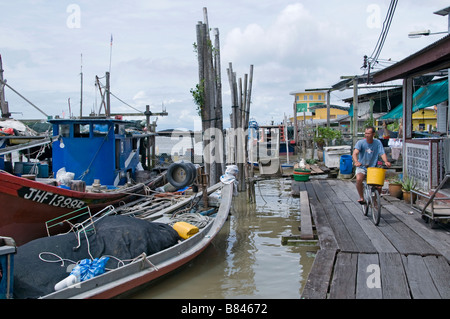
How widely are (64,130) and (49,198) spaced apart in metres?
3.78

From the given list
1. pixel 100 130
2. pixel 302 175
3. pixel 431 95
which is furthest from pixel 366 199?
pixel 431 95

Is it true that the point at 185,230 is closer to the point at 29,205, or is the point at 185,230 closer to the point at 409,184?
the point at 29,205

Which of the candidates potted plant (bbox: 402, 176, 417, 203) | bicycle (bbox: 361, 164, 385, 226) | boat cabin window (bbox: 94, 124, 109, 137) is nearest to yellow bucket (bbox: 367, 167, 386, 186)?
bicycle (bbox: 361, 164, 385, 226)

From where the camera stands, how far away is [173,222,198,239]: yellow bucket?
23.3 feet

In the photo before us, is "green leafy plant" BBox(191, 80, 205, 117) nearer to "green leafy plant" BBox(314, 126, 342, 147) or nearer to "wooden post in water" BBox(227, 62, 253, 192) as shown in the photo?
"wooden post in water" BBox(227, 62, 253, 192)

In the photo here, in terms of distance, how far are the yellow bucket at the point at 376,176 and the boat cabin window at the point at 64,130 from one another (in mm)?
7386

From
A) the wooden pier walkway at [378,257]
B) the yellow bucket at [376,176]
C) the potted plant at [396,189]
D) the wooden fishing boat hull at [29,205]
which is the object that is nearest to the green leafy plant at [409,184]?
the potted plant at [396,189]

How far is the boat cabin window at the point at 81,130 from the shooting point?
10782 millimetres

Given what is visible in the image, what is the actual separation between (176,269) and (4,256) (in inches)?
114

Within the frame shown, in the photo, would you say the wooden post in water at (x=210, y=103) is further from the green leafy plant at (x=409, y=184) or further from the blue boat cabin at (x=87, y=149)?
the green leafy plant at (x=409, y=184)

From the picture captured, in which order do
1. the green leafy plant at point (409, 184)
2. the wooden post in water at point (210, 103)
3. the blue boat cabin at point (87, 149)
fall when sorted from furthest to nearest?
the wooden post in water at point (210, 103) → the blue boat cabin at point (87, 149) → the green leafy plant at point (409, 184)

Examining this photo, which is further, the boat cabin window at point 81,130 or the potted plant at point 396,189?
the boat cabin window at point 81,130

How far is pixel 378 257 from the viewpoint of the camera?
5.62m
